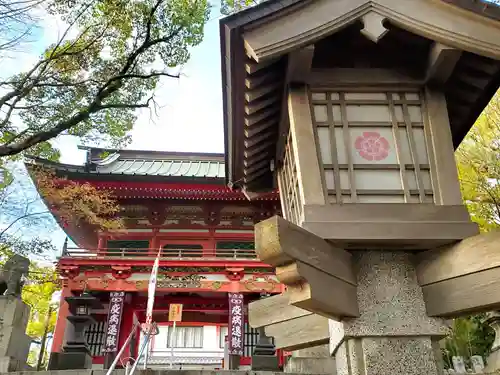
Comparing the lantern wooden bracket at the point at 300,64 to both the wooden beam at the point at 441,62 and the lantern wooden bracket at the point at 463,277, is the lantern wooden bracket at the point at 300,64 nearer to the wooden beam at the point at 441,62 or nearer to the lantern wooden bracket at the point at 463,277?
the wooden beam at the point at 441,62

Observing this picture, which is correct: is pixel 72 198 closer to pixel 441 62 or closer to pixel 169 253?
pixel 169 253

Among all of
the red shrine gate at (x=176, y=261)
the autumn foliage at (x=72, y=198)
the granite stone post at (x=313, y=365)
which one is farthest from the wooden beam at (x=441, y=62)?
the autumn foliage at (x=72, y=198)

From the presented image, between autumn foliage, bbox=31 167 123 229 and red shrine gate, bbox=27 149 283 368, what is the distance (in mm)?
601

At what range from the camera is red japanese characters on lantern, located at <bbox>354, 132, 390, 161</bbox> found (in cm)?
437

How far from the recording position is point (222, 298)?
18.1 meters

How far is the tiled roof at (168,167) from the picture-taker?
71.5 ft

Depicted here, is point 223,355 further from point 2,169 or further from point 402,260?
point 402,260

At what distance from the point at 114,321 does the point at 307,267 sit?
13741 mm

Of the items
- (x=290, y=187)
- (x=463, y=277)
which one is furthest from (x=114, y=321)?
(x=463, y=277)

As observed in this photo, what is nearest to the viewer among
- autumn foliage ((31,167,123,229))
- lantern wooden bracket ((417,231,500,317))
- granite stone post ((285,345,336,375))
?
lantern wooden bracket ((417,231,500,317))

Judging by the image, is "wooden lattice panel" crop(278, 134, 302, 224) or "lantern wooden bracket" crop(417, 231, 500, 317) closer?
"lantern wooden bracket" crop(417, 231, 500, 317)

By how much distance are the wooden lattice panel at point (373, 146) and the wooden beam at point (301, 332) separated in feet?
5.66

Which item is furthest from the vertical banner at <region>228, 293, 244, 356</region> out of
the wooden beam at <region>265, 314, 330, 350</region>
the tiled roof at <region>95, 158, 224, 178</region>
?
the wooden beam at <region>265, 314, 330, 350</region>

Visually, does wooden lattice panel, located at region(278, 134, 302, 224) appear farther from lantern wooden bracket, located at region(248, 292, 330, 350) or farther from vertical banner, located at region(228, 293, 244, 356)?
vertical banner, located at region(228, 293, 244, 356)
